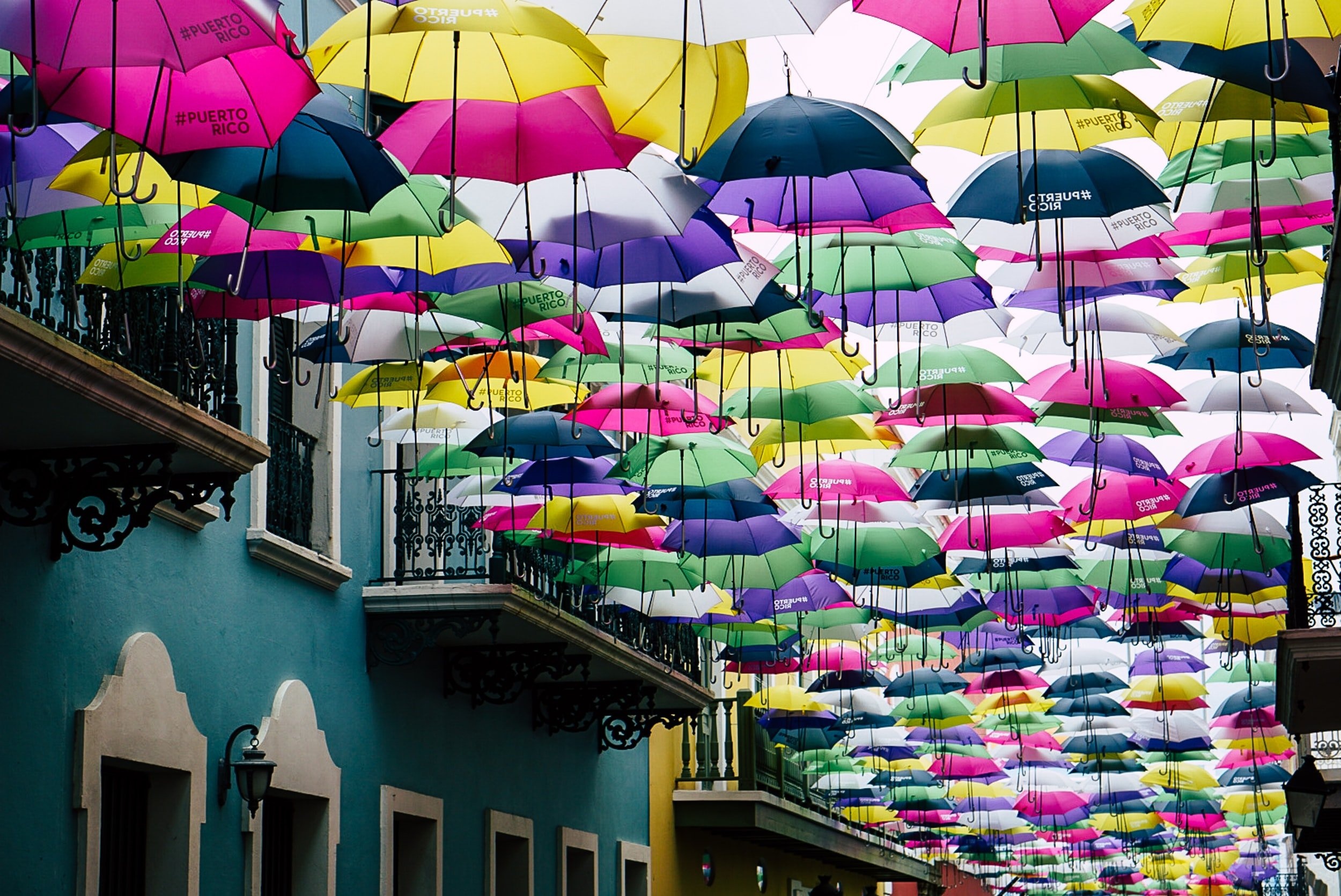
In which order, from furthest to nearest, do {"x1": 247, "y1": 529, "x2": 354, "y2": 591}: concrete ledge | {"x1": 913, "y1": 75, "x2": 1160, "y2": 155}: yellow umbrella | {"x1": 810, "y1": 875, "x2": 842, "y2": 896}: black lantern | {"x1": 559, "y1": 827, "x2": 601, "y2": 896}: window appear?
{"x1": 559, "y1": 827, "x2": 601, "y2": 896}: window → {"x1": 810, "y1": 875, "x2": 842, "y2": 896}: black lantern → {"x1": 247, "y1": 529, "x2": 354, "y2": 591}: concrete ledge → {"x1": 913, "y1": 75, "x2": 1160, "y2": 155}: yellow umbrella

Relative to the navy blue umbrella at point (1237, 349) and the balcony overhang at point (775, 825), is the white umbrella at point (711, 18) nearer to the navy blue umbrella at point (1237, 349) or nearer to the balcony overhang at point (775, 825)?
the navy blue umbrella at point (1237, 349)

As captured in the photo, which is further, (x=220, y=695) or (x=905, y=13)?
(x=220, y=695)

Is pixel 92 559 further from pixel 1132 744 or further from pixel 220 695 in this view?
pixel 1132 744

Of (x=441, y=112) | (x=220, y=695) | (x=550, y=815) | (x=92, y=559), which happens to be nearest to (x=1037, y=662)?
(x=550, y=815)

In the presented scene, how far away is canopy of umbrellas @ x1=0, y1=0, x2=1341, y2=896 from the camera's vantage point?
6.80 metres

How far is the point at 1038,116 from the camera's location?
29.4ft

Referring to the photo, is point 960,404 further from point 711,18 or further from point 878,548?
point 711,18

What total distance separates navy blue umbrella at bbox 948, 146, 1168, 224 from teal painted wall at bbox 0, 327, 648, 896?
195 inches

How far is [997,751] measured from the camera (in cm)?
3800

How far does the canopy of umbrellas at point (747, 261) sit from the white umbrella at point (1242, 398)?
0.13ft

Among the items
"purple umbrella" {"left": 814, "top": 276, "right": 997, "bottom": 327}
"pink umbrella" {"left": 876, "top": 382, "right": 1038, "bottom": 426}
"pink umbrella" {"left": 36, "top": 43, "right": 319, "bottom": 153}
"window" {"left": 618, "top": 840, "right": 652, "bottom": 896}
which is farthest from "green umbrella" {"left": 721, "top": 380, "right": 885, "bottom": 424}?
"window" {"left": 618, "top": 840, "right": 652, "bottom": 896}

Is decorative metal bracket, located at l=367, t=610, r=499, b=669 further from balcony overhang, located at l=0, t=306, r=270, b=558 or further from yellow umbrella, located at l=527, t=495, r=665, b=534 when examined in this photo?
balcony overhang, located at l=0, t=306, r=270, b=558

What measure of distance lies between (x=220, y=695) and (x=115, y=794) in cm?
116

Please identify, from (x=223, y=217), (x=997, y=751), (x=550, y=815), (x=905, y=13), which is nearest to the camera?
(x=905, y=13)
